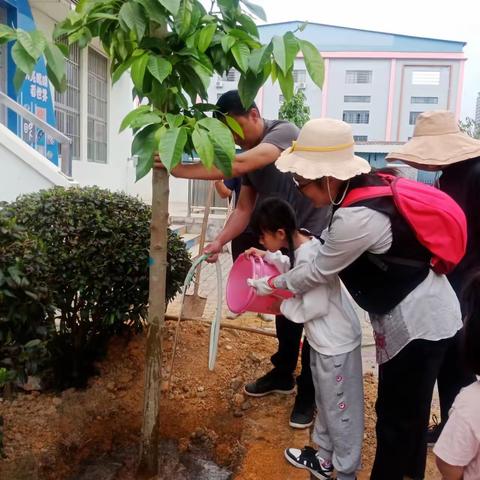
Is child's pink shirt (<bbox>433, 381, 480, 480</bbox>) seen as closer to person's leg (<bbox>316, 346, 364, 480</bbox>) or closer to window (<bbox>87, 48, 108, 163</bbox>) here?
person's leg (<bbox>316, 346, 364, 480</bbox>)

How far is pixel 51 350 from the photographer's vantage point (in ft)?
9.37

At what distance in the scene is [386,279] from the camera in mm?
1758

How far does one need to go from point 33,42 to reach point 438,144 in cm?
175

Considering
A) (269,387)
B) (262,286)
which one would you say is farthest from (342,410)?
(269,387)

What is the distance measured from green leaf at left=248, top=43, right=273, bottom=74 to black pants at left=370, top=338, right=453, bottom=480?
1097 mm

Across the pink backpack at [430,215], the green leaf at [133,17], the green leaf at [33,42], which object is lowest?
A: the pink backpack at [430,215]

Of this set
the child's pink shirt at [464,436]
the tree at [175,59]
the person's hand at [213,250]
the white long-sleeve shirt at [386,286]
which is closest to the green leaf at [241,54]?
the tree at [175,59]

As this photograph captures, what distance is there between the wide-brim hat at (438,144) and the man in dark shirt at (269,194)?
0.54 meters

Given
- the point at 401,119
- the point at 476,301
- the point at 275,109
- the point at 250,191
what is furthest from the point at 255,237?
the point at 401,119

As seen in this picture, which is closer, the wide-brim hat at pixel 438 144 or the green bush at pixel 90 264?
the wide-brim hat at pixel 438 144

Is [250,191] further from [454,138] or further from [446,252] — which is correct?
[446,252]

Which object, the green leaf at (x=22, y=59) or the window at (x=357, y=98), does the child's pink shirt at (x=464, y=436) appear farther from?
the window at (x=357, y=98)

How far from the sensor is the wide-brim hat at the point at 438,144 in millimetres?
2264

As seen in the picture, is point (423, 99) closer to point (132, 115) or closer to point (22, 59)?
point (132, 115)
